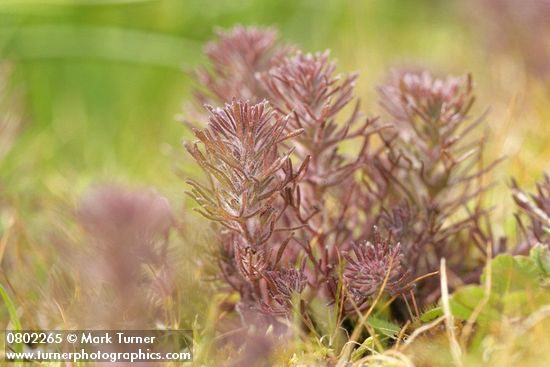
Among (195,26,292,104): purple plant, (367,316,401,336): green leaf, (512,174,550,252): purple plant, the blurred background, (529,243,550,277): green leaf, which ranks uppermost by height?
the blurred background

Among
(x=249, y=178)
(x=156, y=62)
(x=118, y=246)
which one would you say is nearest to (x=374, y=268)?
(x=249, y=178)

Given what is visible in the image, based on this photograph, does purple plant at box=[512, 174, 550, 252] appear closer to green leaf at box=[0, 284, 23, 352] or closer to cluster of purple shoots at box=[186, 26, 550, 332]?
cluster of purple shoots at box=[186, 26, 550, 332]

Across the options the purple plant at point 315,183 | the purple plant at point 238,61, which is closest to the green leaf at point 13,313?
the purple plant at point 315,183

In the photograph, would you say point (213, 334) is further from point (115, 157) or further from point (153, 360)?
point (115, 157)

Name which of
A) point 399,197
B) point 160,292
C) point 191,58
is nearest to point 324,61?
point 399,197

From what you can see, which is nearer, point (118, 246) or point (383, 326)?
point (118, 246)

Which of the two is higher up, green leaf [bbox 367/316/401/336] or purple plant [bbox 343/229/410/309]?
purple plant [bbox 343/229/410/309]

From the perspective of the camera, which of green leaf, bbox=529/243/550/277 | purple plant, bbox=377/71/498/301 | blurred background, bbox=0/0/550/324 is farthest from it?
blurred background, bbox=0/0/550/324

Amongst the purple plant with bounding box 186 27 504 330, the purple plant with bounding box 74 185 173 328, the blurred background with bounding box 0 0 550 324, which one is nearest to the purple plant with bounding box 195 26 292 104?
the purple plant with bounding box 186 27 504 330

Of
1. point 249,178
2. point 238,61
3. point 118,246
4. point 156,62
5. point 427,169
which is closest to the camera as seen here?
point 118,246

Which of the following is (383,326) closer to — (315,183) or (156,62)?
(315,183)
